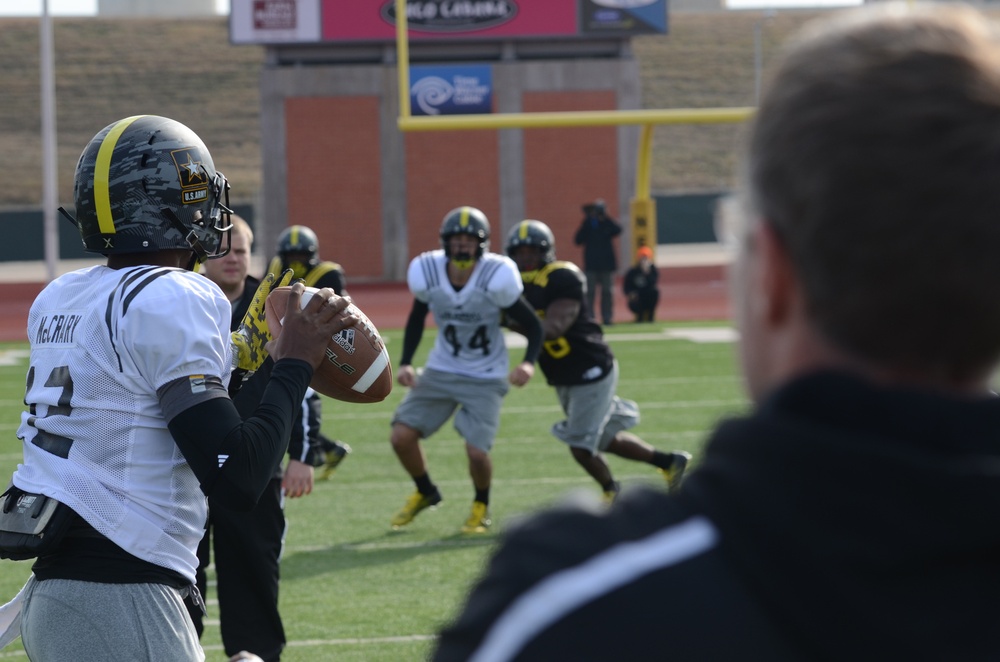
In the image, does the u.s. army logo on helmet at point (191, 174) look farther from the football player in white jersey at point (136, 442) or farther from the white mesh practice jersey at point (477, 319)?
the white mesh practice jersey at point (477, 319)

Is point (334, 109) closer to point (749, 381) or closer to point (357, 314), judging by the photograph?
point (357, 314)

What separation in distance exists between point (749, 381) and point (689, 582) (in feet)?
0.67

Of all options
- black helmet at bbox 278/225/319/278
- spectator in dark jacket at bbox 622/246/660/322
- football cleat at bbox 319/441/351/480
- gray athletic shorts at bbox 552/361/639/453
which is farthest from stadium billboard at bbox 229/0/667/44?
gray athletic shorts at bbox 552/361/639/453

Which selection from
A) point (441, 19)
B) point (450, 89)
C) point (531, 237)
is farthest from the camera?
point (450, 89)

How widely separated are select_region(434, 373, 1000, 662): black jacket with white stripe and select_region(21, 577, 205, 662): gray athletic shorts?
174cm

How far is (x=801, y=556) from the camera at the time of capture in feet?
2.79

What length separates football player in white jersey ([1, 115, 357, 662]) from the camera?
7.98 ft

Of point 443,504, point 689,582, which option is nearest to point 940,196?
point 689,582

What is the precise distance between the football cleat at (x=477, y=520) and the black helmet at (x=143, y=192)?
15.3 feet

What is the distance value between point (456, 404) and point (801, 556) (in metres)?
Answer: 6.92

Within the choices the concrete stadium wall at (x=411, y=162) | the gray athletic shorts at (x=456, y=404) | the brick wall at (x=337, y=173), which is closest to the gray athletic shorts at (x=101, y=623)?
the gray athletic shorts at (x=456, y=404)

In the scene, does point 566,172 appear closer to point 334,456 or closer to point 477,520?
point 334,456

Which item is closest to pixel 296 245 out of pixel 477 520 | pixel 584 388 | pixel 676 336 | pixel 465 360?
pixel 465 360

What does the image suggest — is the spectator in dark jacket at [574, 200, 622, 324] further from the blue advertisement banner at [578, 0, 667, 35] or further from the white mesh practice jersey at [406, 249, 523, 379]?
the white mesh practice jersey at [406, 249, 523, 379]
